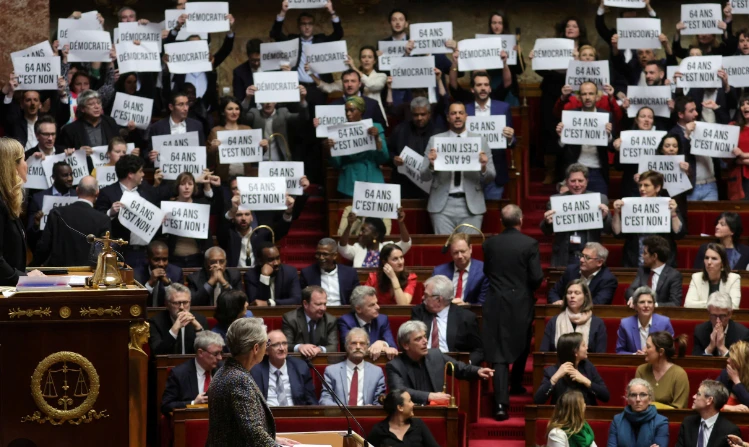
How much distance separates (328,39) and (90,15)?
213 centimetres

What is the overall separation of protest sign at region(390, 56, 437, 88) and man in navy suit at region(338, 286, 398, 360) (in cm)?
316

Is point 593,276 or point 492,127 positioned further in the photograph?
point 492,127

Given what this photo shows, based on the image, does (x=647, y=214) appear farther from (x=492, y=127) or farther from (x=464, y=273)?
(x=492, y=127)

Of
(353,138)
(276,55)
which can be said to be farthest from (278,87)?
(353,138)

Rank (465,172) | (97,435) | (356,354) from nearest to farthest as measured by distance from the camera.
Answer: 1. (97,435)
2. (356,354)
3. (465,172)

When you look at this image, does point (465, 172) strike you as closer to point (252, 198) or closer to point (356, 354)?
point (252, 198)

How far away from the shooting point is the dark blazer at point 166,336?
822 cm

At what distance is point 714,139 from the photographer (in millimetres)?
10391

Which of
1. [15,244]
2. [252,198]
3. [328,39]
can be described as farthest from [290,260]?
[15,244]

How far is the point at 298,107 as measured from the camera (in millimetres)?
11242

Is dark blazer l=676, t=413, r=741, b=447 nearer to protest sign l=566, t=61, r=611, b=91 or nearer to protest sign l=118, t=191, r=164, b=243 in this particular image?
protest sign l=118, t=191, r=164, b=243

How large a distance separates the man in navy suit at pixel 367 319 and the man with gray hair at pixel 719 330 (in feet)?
6.36

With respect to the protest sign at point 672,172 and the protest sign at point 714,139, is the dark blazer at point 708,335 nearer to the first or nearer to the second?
the protest sign at point 672,172

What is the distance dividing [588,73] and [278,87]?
103 inches
